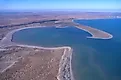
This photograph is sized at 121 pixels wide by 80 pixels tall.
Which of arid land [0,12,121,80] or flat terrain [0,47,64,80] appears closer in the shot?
flat terrain [0,47,64,80]

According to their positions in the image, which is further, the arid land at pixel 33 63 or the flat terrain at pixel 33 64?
the arid land at pixel 33 63

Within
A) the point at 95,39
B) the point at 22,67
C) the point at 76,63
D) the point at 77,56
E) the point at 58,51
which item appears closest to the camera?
the point at 22,67

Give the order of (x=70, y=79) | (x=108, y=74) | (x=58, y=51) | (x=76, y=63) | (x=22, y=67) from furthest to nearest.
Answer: (x=58, y=51)
(x=76, y=63)
(x=22, y=67)
(x=108, y=74)
(x=70, y=79)

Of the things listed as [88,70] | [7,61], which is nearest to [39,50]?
[7,61]

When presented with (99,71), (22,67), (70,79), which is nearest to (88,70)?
(99,71)

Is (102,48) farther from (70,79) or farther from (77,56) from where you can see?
(70,79)

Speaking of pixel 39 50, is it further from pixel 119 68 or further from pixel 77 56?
pixel 119 68

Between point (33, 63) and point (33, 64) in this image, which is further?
point (33, 63)

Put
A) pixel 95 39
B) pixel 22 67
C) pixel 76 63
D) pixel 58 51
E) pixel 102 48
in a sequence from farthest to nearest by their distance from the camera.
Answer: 1. pixel 95 39
2. pixel 102 48
3. pixel 58 51
4. pixel 76 63
5. pixel 22 67

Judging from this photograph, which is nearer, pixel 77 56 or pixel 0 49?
pixel 77 56
